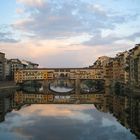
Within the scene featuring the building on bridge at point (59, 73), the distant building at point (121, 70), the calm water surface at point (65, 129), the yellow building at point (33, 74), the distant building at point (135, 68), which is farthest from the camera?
the building on bridge at point (59, 73)

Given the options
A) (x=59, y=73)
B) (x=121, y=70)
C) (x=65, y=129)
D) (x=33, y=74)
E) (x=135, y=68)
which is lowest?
(x=65, y=129)

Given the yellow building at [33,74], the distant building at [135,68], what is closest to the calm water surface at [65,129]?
the distant building at [135,68]

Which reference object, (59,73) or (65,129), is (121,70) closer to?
(59,73)

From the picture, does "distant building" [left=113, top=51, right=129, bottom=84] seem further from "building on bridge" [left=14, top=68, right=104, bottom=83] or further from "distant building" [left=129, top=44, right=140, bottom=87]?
"building on bridge" [left=14, top=68, right=104, bottom=83]

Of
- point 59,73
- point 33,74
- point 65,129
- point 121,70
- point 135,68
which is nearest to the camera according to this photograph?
point 65,129

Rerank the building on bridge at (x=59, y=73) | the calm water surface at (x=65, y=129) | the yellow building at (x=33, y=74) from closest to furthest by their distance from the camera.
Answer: the calm water surface at (x=65, y=129), the yellow building at (x=33, y=74), the building on bridge at (x=59, y=73)

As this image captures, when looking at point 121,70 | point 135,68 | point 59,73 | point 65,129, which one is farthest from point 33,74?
point 65,129

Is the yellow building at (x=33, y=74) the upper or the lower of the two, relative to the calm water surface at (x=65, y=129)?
upper

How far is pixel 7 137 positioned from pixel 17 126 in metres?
5.25

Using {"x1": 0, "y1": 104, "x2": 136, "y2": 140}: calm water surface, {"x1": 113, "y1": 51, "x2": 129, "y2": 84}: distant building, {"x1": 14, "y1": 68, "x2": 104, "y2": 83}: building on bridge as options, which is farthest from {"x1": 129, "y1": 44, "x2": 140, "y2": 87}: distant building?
{"x1": 0, "y1": 104, "x2": 136, "y2": 140}: calm water surface

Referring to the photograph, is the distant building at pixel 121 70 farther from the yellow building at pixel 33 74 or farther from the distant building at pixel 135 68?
the yellow building at pixel 33 74

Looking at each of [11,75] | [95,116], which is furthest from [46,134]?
[11,75]

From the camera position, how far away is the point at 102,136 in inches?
1086

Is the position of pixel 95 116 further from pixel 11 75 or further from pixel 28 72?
pixel 11 75
